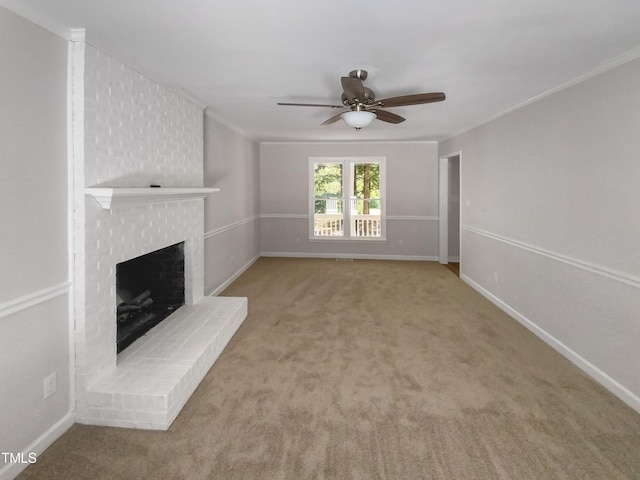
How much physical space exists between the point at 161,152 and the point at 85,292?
1.39 m

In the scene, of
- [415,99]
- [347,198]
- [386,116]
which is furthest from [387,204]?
[415,99]

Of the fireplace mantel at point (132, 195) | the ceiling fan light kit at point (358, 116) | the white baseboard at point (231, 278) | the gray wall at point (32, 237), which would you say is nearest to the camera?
the gray wall at point (32, 237)

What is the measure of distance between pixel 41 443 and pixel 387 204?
6538 mm

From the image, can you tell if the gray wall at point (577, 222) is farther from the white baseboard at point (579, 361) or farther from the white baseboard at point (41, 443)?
the white baseboard at point (41, 443)

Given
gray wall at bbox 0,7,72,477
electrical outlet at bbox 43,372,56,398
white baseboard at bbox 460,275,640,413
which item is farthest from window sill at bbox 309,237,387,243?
electrical outlet at bbox 43,372,56,398

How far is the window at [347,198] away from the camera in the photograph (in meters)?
7.65

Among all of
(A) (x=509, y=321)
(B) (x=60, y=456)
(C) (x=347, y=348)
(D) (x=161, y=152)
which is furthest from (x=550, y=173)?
(B) (x=60, y=456)

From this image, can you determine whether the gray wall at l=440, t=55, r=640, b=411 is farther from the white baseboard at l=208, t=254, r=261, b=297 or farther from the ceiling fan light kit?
the white baseboard at l=208, t=254, r=261, b=297

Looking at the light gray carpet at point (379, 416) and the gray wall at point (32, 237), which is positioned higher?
the gray wall at point (32, 237)

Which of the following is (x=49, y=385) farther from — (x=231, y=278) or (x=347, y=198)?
(x=347, y=198)

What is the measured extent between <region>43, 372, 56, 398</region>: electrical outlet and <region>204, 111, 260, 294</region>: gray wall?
259cm

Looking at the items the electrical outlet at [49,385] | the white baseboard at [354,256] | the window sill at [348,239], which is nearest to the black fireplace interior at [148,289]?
the electrical outlet at [49,385]

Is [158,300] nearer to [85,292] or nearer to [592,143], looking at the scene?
[85,292]

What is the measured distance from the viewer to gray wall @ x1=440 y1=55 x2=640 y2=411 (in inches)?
100
